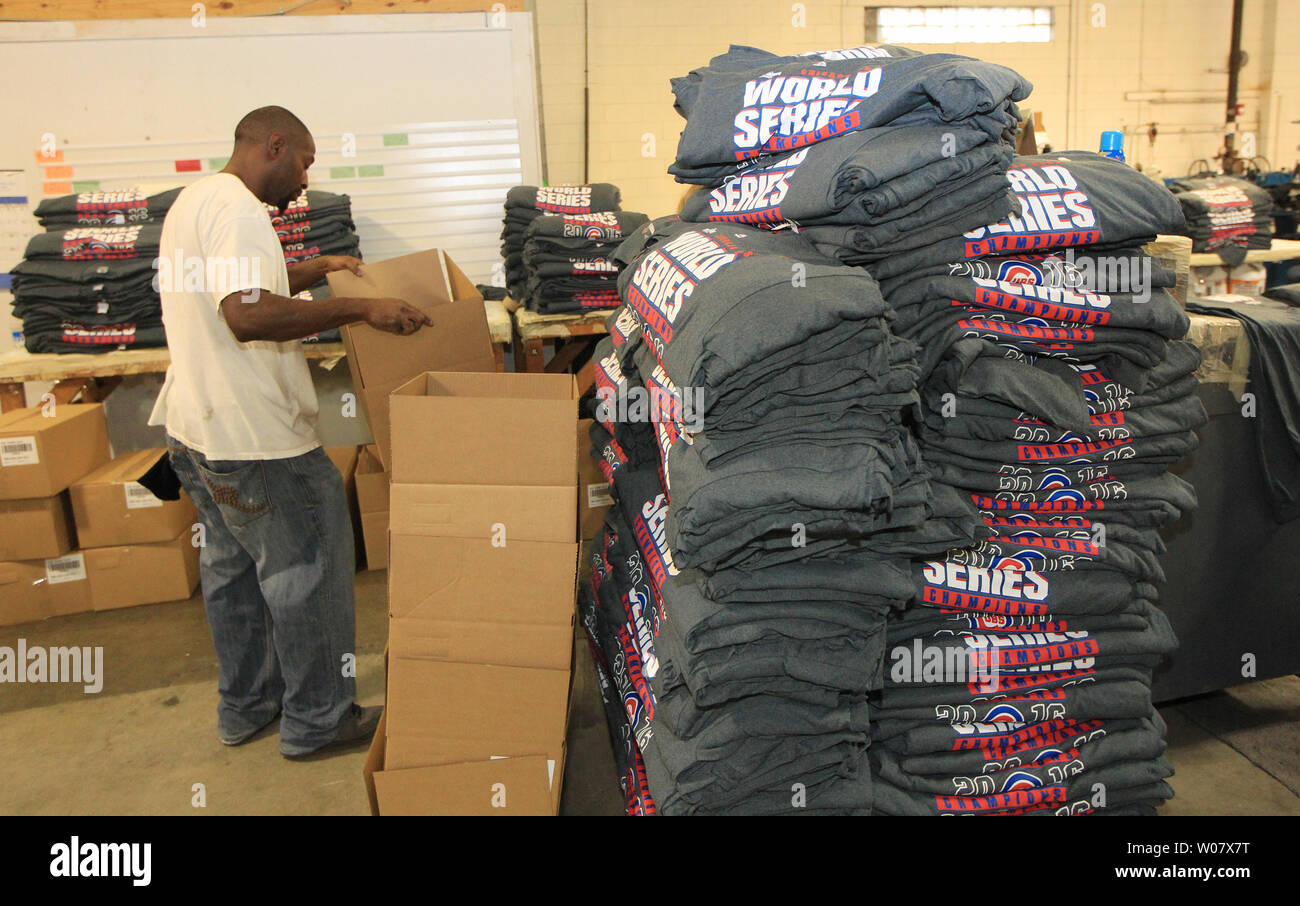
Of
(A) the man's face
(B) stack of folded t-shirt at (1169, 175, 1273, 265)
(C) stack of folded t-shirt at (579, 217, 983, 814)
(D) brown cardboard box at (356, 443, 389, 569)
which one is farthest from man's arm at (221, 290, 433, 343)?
(B) stack of folded t-shirt at (1169, 175, 1273, 265)

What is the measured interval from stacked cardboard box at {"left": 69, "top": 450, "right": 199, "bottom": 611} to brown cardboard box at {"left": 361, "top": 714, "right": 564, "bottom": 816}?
7.10ft

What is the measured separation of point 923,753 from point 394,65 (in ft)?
14.0

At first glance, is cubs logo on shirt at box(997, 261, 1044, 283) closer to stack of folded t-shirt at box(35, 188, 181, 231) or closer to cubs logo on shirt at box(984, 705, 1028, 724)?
cubs logo on shirt at box(984, 705, 1028, 724)

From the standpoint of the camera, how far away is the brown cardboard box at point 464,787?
221cm

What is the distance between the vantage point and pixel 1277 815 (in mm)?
2334

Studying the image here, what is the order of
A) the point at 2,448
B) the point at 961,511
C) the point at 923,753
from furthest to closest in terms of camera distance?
the point at 2,448 → the point at 923,753 → the point at 961,511

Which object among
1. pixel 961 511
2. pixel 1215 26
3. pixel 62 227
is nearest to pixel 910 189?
pixel 961 511

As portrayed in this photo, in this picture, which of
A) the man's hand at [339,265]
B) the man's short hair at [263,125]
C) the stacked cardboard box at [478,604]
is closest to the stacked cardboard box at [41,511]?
the man's hand at [339,265]

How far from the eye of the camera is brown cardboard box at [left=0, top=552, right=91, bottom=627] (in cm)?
385

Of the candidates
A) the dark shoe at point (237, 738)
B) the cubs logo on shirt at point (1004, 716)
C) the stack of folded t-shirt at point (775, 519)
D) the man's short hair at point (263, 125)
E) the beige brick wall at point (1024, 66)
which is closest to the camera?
the stack of folded t-shirt at point (775, 519)

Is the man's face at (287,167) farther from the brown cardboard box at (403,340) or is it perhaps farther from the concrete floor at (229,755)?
the concrete floor at (229,755)

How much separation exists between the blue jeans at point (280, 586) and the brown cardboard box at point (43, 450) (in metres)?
1.34

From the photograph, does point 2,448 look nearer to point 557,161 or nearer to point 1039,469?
point 557,161

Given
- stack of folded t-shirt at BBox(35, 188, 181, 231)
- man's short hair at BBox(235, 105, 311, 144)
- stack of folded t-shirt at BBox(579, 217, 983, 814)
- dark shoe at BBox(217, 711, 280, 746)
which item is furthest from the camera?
stack of folded t-shirt at BBox(35, 188, 181, 231)
